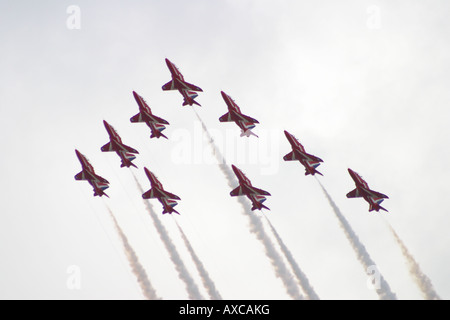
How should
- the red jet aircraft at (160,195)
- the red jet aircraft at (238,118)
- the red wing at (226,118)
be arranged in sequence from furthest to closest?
the red wing at (226,118)
the red jet aircraft at (238,118)
the red jet aircraft at (160,195)

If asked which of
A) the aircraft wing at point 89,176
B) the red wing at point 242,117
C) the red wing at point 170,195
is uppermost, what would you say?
the aircraft wing at point 89,176

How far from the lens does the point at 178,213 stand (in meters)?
151

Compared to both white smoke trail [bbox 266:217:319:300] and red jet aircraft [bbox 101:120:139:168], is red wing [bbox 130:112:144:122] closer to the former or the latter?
red jet aircraft [bbox 101:120:139:168]

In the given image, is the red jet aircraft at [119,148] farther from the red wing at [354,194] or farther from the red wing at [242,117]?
the red wing at [354,194]

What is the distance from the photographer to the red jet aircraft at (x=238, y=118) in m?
151

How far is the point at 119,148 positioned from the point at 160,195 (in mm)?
12435

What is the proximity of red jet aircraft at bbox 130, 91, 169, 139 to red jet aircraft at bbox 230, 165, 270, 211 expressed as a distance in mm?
16655

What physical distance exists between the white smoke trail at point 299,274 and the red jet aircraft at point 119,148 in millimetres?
32366

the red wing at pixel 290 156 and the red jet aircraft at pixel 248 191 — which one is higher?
the red wing at pixel 290 156

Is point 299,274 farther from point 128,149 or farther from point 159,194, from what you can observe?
point 128,149

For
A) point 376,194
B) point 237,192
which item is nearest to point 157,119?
point 237,192

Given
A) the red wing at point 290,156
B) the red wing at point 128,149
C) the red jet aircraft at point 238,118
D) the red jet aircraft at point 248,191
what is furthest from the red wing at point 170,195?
the red wing at point 290,156

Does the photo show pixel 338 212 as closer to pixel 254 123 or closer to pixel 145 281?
pixel 254 123

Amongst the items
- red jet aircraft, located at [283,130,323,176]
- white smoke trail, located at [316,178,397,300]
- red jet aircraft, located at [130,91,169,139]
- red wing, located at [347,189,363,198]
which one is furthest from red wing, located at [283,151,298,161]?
red jet aircraft, located at [130,91,169,139]
